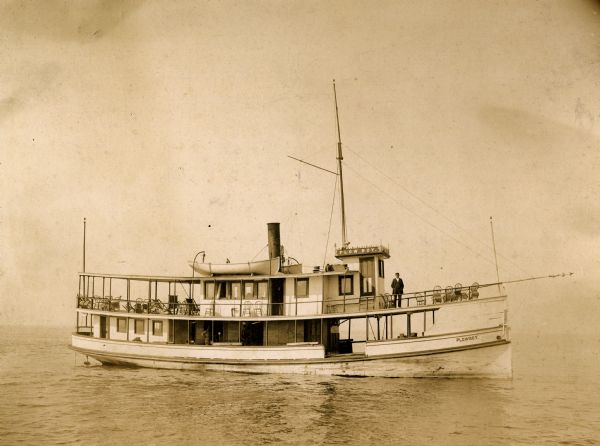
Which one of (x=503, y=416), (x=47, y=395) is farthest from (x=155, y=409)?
(x=503, y=416)

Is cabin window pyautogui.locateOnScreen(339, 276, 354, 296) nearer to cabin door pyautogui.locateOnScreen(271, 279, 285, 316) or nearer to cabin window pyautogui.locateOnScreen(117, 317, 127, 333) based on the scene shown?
cabin door pyautogui.locateOnScreen(271, 279, 285, 316)

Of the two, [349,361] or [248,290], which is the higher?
[248,290]

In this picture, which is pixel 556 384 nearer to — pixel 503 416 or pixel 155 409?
pixel 503 416

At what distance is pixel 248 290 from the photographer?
2830 centimetres

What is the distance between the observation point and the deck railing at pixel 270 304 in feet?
80.7

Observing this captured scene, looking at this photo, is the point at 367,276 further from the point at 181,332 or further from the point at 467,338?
the point at 181,332

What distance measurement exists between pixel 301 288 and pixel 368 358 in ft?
16.2

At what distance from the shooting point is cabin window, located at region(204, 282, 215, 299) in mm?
28828

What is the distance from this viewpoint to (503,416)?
744 inches

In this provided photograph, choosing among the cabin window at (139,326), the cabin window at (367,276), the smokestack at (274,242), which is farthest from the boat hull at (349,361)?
the smokestack at (274,242)

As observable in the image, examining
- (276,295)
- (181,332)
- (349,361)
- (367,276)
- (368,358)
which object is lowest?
(349,361)

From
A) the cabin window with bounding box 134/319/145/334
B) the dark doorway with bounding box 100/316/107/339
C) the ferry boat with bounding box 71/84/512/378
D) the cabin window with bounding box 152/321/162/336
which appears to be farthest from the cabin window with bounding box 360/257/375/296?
the dark doorway with bounding box 100/316/107/339

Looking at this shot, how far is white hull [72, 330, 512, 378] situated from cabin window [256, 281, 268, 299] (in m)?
2.78

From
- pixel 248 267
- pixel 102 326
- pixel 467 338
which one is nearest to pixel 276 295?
pixel 248 267
